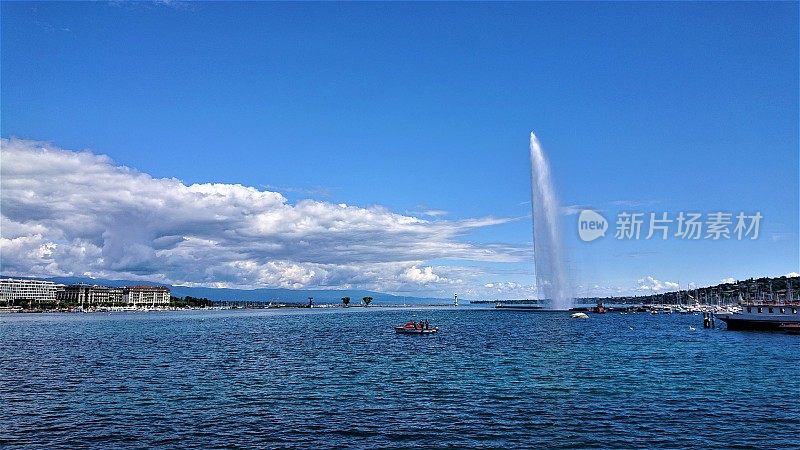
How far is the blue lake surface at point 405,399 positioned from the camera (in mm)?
31766

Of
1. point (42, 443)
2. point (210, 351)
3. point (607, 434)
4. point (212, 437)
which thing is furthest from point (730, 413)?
point (210, 351)

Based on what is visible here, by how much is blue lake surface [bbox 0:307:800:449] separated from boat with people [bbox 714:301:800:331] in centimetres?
4434

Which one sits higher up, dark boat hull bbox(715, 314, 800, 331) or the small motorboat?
dark boat hull bbox(715, 314, 800, 331)

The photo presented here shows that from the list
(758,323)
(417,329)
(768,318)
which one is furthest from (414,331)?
(768,318)

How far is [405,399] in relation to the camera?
42.3 m

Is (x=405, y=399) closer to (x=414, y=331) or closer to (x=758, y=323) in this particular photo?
(x=414, y=331)

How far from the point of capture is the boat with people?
11212 cm

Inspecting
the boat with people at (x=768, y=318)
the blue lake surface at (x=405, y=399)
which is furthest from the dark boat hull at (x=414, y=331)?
the boat with people at (x=768, y=318)

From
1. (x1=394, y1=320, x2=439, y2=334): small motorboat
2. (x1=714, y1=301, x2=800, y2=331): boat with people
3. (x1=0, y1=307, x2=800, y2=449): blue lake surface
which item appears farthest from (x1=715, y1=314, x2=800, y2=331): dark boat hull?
(x1=394, y1=320, x2=439, y2=334): small motorboat

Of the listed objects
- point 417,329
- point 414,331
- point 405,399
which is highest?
point 417,329

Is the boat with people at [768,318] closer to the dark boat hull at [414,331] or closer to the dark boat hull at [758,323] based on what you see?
the dark boat hull at [758,323]

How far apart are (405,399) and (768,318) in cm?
10530

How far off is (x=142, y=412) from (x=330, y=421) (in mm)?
12979

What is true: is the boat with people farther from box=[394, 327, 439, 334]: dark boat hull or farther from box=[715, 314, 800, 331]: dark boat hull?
box=[394, 327, 439, 334]: dark boat hull
